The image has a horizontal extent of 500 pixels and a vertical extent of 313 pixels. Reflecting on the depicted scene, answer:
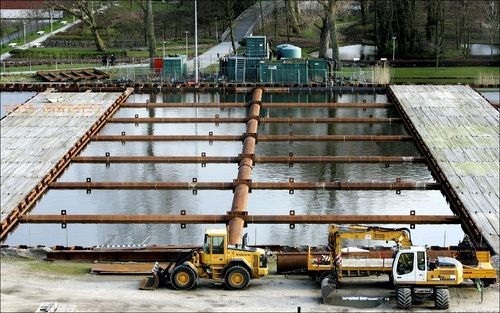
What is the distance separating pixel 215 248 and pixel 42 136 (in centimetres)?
2793

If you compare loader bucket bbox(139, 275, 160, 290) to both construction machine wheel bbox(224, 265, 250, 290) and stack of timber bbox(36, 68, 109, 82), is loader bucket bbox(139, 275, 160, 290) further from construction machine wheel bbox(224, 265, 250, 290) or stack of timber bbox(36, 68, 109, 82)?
stack of timber bbox(36, 68, 109, 82)

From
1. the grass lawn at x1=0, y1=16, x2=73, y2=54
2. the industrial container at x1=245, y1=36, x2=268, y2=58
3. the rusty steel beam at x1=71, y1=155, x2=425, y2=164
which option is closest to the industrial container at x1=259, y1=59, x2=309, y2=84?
the industrial container at x1=245, y1=36, x2=268, y2=58

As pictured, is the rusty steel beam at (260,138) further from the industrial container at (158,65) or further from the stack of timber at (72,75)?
the stack of timber at (72,75)

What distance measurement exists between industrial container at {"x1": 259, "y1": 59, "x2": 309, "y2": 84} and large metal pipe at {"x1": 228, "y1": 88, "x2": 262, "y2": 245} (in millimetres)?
10889

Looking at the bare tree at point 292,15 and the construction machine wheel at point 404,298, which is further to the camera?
the bare tree at point 292,15

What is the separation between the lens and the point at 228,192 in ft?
190

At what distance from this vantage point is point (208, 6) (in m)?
127

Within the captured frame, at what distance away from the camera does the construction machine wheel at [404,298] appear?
127 feet

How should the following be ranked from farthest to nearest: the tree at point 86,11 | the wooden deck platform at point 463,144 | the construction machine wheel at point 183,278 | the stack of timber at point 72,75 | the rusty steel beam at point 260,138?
1. the tree at point 86,11
2. the stack of timber at point 72,75
3. the rusty steel beam at point 260,138
4. the wooden deck platform at point 463,144
5. the construction machine wheel at point 183,278

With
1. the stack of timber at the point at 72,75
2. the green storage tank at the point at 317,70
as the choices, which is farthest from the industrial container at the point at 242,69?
the stack of timber at the point at 72,75

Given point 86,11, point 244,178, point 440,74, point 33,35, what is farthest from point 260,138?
point 33,35

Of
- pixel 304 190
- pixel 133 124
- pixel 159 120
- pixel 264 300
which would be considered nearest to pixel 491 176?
pixel 304 190

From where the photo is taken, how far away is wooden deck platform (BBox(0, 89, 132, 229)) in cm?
5378

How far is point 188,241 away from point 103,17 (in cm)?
7678
